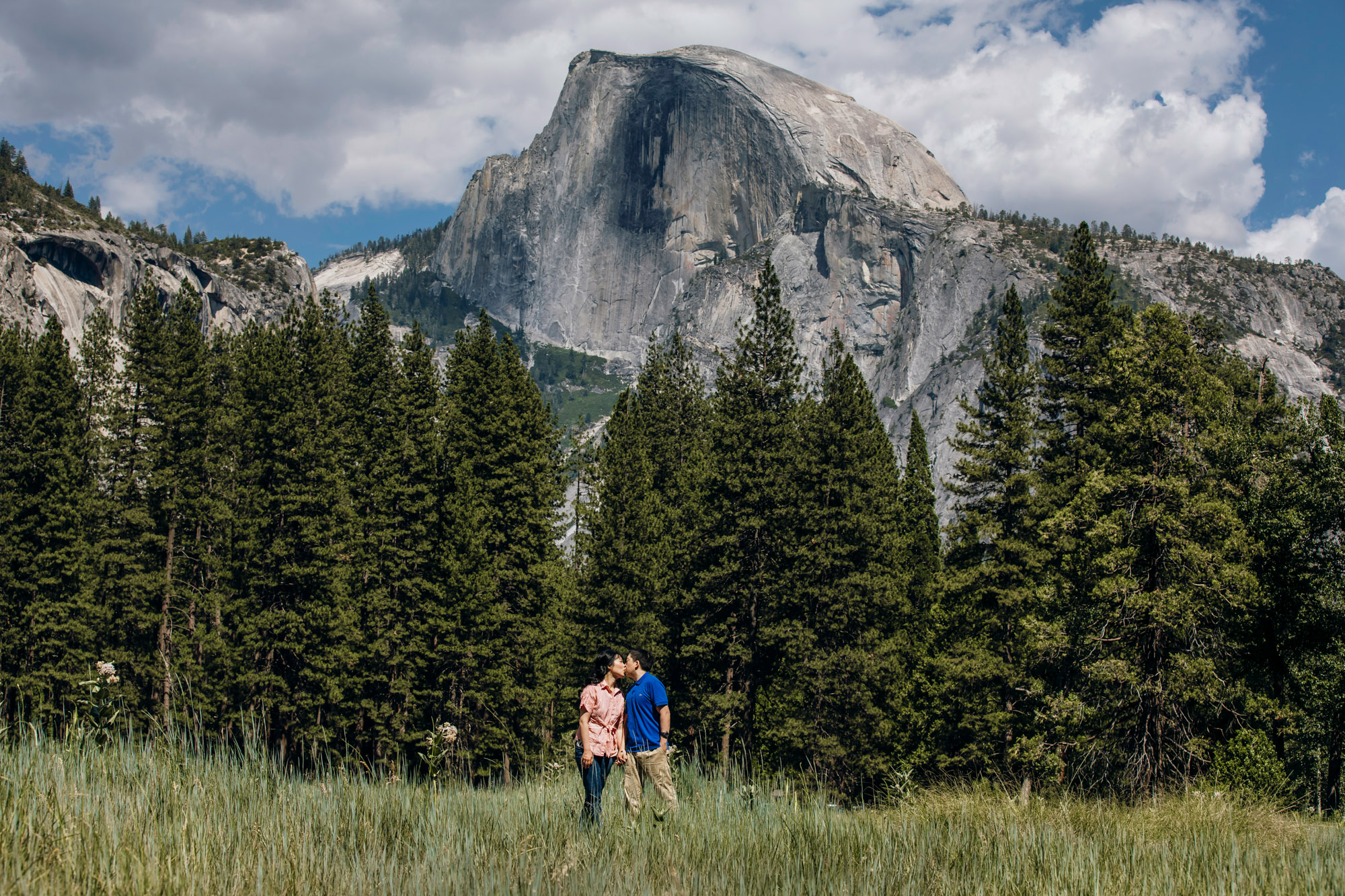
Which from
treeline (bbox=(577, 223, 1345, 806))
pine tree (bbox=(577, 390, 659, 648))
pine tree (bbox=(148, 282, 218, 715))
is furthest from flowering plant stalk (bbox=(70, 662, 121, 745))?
pine tree (bbox=(148, 282, 218, 715))

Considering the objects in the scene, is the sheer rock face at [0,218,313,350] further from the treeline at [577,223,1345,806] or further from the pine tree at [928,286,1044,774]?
the pine tree at [928,286,1044,774]

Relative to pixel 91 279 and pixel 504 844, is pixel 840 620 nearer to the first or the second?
pixel 504 844

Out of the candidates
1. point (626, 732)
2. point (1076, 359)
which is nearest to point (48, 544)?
point (626, 732)

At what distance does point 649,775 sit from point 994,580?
20485 mm

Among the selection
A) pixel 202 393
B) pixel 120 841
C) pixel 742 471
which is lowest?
pixel 120 841

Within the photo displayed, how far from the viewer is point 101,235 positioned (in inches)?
4471

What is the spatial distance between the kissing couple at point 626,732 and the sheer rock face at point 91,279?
3122 inches

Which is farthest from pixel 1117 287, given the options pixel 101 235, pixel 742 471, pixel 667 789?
pixel 667 789

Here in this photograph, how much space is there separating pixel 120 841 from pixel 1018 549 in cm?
2449

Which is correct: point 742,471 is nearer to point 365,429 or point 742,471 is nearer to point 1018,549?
point 1018,549

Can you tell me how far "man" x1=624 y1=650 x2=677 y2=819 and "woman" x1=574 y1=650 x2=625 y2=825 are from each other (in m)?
0.10

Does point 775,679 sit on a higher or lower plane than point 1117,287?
lower

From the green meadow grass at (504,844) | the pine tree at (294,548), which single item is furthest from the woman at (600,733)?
the pine tree at (294,548)

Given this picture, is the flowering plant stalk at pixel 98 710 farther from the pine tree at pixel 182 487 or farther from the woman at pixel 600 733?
the pine tree at pixel 182 487
